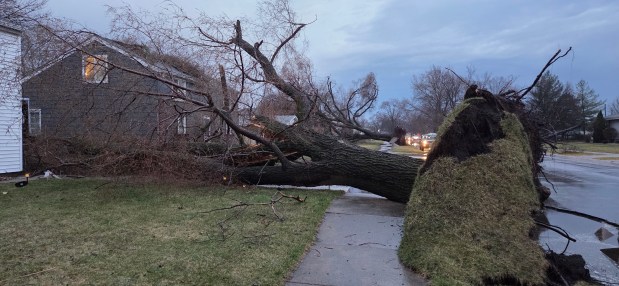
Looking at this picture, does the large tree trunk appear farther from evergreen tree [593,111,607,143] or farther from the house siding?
evergreen tree [593,111,607,143]

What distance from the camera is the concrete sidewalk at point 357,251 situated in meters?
4.07

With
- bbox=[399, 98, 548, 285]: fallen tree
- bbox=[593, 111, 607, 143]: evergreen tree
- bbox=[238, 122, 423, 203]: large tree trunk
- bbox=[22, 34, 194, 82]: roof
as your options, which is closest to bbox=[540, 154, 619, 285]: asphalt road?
bbox=[399, 98, 548, 285]: fallen tree

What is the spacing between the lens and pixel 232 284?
12.3 feet

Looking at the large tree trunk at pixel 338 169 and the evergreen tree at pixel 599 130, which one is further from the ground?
the evergreen tree at pixel 599 130

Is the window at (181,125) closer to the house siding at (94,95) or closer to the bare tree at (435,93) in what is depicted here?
the house siding at (94,95)

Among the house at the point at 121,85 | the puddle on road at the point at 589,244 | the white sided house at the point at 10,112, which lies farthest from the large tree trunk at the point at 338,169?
the white sided house at the point at 10,112

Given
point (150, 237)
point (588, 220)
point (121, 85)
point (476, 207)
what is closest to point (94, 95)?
point (121, 85)

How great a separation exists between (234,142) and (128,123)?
288 centimetres

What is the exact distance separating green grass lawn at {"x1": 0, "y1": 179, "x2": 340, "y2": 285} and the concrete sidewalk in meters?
0.18

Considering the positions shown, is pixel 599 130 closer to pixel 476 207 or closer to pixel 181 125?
pixel 181 125

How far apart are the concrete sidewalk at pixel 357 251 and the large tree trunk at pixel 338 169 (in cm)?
49

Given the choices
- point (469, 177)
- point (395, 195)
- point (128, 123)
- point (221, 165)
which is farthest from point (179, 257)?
point (128, 123)

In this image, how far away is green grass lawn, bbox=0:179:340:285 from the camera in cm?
393

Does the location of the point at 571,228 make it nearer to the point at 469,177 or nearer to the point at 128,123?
the point at 469,177
